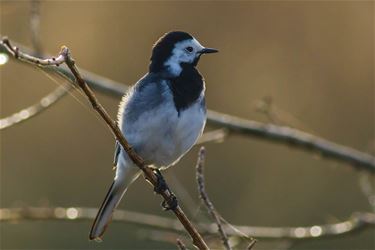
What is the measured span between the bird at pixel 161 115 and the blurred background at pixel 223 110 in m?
3.50

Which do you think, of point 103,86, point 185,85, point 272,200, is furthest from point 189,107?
point 272,200

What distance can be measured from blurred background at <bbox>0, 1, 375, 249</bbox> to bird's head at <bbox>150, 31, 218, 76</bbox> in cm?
344

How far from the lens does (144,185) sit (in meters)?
8.10

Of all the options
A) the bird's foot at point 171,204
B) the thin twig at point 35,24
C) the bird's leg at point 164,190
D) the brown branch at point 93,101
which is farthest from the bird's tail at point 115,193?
the thin twig at point 35,24

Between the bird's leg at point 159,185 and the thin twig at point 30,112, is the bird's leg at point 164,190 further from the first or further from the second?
the thin twig at point 30,112

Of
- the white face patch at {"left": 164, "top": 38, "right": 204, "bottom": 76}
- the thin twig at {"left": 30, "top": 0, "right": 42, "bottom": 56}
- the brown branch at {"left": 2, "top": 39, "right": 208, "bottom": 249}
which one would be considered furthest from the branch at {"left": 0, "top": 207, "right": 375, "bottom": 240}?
the brown branch at {"left": 2, "top": 39, "right": 208, "bottom": 249}

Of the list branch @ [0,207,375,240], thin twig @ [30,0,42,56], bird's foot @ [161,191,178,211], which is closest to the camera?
bird's foot @ [161,191,178,211]

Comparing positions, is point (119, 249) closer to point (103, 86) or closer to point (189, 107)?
point (103, 86)

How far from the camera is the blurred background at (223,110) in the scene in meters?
7.89

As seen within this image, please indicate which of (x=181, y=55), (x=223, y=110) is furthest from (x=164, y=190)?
(x=223, y=110)

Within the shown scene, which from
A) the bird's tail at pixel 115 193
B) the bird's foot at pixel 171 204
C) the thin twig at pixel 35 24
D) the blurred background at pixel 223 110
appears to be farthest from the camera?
the blurred background at pixel 223 110

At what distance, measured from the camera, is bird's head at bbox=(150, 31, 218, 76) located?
163 inches

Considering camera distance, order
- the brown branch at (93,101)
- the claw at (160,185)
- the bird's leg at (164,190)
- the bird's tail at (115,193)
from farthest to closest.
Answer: the bird's tail at (115,193)
the claw at (160,185)
the bird's leg at (164,190)
the brown branch at (93,101)

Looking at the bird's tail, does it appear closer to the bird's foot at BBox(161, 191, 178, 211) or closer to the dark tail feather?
the dark tail feather
